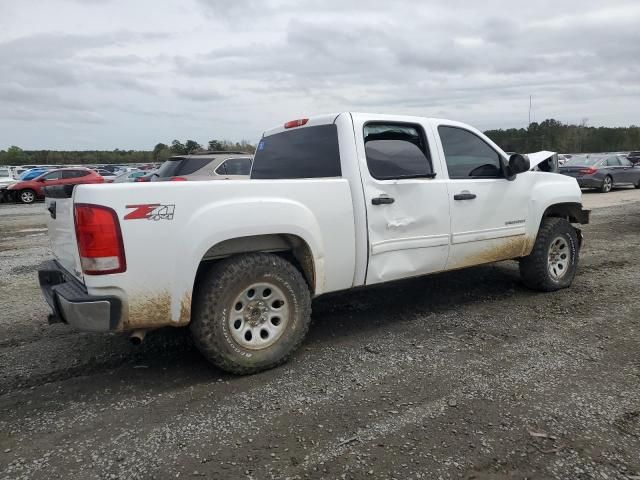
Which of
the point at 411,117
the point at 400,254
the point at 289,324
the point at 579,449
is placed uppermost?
the point at 411,117

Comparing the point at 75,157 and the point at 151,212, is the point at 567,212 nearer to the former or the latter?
the point at 151,212

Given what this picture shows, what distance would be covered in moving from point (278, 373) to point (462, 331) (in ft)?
→ 5.95

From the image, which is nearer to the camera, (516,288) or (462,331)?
(462,331)

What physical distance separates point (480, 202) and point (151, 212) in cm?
319

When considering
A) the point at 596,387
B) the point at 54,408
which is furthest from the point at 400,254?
the point at 54,408

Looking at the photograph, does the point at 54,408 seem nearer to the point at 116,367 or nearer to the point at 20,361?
the point at 116,367

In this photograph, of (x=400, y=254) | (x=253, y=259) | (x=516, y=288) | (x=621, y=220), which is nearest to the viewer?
(x=253, y=259)

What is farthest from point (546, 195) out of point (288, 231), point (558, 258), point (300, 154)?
point (288, 231)

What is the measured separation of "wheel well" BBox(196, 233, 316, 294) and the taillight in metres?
0.61

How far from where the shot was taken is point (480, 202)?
4984 millimetres

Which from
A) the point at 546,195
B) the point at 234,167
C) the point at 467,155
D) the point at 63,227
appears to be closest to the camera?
the point at 63,227

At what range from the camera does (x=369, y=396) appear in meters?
3.38

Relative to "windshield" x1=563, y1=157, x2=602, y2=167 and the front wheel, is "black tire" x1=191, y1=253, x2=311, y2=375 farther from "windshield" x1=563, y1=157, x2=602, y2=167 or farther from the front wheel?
the front wheel

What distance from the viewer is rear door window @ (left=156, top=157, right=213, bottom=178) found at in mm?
11633
